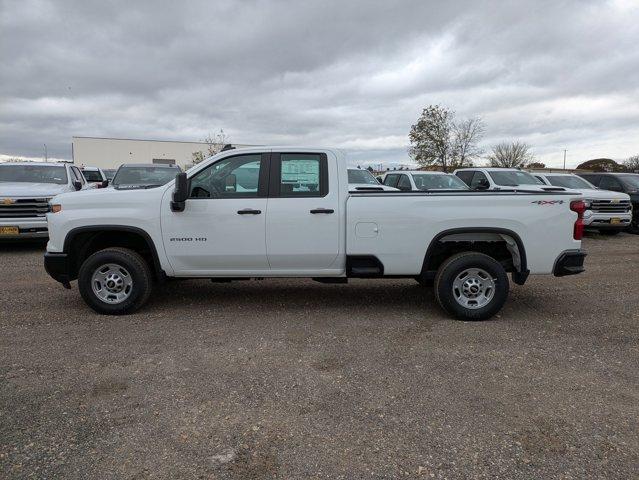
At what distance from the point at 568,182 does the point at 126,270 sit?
44.1ft

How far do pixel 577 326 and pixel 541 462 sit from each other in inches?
116

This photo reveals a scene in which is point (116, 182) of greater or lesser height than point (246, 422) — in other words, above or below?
above

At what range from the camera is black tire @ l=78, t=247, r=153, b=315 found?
545 centimetres

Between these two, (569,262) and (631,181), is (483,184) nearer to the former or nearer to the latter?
(631,181)

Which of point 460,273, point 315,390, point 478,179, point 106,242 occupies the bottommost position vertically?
point 315,390

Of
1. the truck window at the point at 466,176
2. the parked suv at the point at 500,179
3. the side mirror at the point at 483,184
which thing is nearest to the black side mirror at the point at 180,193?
the parked suv at the point at 500,179

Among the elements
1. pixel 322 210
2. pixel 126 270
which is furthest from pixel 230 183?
pixel 126 270

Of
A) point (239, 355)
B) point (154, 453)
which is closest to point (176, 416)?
point (154, 453)

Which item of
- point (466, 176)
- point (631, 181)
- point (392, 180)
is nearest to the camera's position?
point (631, 181)

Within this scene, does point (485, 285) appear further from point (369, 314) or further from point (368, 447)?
point (368, 447)

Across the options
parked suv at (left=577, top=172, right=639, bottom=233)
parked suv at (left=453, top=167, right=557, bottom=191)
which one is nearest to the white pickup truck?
parked suv at (left=453, top=167, right=557, bottom=191)

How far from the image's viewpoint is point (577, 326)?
17.7 ft

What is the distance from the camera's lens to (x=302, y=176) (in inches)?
218

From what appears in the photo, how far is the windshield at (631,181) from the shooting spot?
14.4 meters
